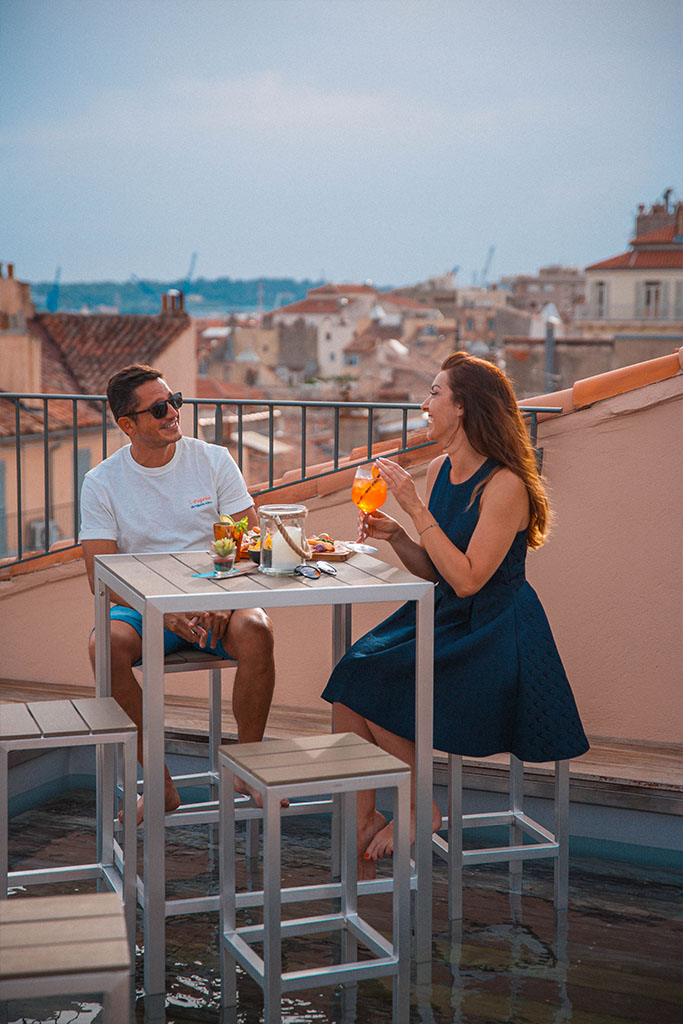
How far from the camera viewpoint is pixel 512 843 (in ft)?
8.92

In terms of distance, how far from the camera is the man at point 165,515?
2.62 meters

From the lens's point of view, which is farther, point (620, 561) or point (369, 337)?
point (369, 337)

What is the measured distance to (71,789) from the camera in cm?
331

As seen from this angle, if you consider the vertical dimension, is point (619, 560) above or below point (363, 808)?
above

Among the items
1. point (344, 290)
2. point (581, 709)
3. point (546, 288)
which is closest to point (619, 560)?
point (581, 709)

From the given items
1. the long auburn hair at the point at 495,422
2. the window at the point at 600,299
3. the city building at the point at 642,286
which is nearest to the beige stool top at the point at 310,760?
the long auburn hair at the point at 495,422

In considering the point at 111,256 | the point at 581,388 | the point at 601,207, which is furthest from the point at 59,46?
the point at 581,388

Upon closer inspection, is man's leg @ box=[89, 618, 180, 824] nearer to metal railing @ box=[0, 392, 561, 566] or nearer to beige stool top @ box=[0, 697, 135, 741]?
beige stool top @ box=[0, 697, 135, 741]

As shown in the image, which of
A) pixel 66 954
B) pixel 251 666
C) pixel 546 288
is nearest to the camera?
pixel 66 954

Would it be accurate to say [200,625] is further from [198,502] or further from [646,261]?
[646,261]

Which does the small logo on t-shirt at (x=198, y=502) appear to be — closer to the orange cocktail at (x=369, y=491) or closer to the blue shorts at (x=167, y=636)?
the blue shorts at (x=167, y=636)

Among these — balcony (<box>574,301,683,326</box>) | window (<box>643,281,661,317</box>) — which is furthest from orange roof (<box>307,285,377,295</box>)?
window (<box>643,281,661,317</box>)

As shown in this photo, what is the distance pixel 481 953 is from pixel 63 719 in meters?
0.99

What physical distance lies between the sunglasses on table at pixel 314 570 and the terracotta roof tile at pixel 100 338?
27.6 metres
